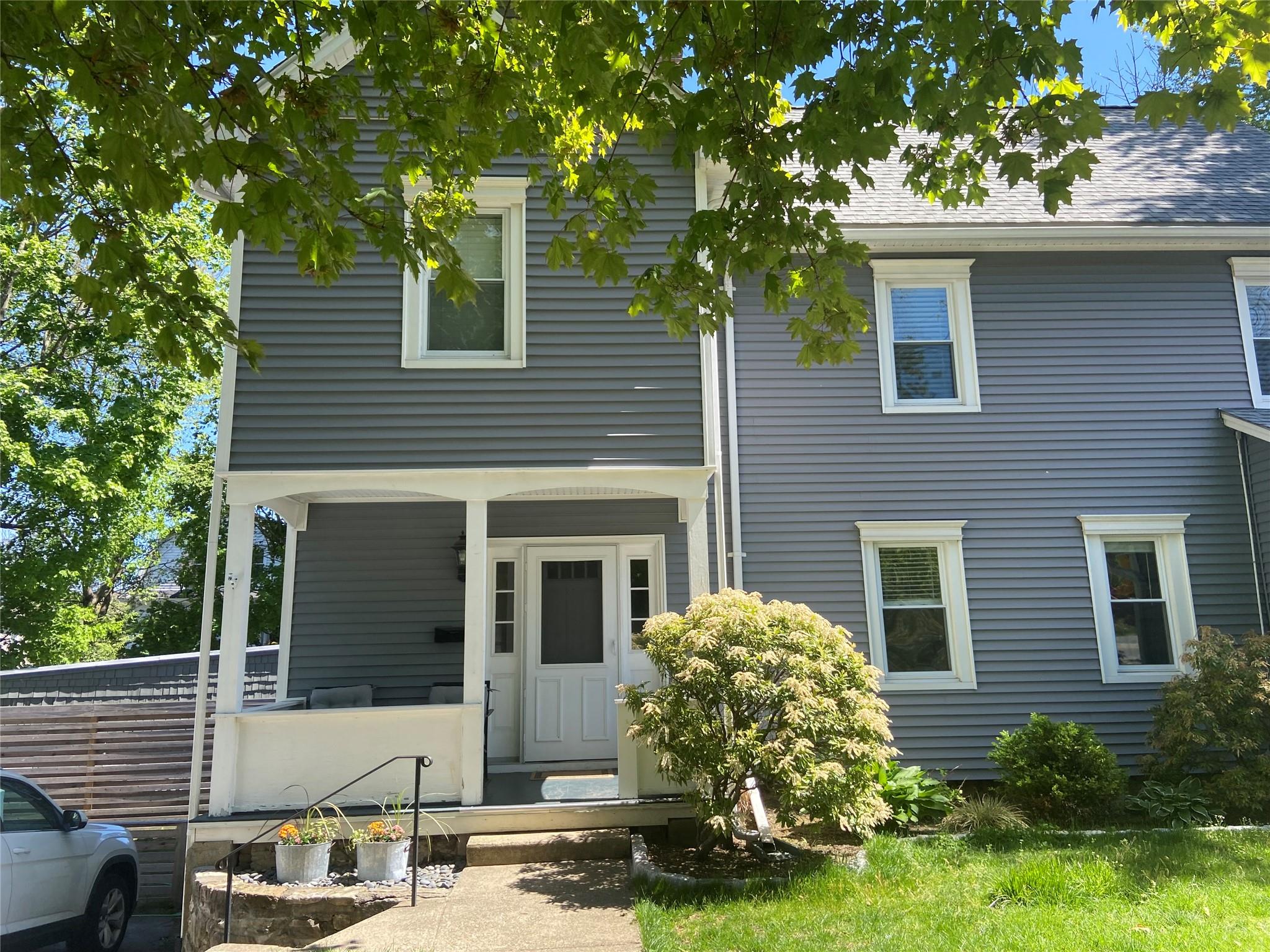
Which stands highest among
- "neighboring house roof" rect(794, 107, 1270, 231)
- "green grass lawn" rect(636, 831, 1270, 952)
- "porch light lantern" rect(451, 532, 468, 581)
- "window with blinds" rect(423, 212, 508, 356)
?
"neighboring house roof" rect(794, 107, 1270, 231)

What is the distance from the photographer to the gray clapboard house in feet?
26.7

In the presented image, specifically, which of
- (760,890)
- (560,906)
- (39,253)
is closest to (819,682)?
(760,890)

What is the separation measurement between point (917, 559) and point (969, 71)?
6.28 m

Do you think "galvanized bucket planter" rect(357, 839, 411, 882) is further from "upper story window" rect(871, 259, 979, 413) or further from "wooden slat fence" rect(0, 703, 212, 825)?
"upper story window" rect(871, 259, 979, 413)

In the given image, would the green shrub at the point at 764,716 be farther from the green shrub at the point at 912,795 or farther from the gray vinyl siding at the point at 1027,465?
the gray vinyl siding at the point at 1027,465

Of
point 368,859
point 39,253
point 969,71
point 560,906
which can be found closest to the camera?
point 969,71

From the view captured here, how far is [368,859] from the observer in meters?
6.70

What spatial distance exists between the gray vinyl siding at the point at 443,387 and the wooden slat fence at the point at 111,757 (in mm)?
4667

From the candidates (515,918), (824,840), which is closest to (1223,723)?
(824,840)

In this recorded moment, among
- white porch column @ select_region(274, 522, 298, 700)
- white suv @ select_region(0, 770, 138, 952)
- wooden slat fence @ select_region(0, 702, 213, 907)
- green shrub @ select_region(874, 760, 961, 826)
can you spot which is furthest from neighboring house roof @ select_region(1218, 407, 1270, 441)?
wooden slat fence @ select_region(0, 702, 213, 907)

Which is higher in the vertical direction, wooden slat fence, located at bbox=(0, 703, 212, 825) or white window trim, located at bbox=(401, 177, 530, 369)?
white window trim, located at bbox=(401, 177, 530, 369)

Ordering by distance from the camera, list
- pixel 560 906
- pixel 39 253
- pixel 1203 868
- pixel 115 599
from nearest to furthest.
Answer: pixel 560 906, pixel 1203 868, pixel 39 253, pixel 115 599

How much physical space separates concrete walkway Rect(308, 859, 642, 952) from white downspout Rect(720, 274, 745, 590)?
3735mm

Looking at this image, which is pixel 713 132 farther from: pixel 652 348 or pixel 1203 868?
pixel 1203 868
